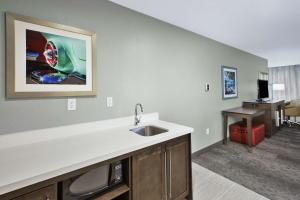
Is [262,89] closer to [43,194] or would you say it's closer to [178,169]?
[178,169]

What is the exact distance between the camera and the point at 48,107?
55.0 inches

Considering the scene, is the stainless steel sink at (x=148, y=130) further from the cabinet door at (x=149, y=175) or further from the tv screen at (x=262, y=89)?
the tv screen at (x=262, y=89)

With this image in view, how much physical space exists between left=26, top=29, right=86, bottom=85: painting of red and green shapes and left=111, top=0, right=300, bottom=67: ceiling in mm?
798

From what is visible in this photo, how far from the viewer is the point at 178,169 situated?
61.4 inches

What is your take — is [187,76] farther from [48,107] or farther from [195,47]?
[48,107]

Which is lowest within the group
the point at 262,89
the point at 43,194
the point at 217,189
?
the point at 217,189

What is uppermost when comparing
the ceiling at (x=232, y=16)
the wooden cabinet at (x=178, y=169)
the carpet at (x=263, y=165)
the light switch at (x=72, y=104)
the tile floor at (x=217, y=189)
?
the ceiling at (x=232, y=16)

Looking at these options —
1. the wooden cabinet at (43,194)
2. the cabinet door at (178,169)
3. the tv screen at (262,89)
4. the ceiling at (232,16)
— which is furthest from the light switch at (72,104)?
the tv screen at (262,89)

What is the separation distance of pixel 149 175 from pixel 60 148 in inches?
30.4

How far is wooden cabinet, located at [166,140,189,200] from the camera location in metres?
1.49

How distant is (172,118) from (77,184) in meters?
1.63

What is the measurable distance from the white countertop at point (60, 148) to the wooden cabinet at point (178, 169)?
142mm

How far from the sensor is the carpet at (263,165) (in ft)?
6.25

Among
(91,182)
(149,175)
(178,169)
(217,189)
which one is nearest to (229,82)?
(217,189)
